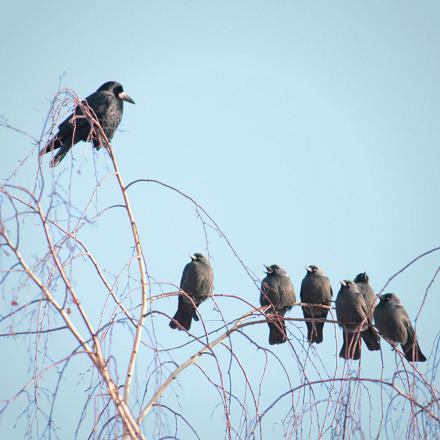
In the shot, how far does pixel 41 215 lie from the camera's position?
10.0 ft

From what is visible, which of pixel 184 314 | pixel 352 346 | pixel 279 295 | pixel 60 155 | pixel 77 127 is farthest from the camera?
pixel 184 314

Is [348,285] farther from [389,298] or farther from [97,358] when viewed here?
[97,358]

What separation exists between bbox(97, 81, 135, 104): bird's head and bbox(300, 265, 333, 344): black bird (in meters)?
2.89

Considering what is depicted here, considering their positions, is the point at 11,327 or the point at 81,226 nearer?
the point at 11,327

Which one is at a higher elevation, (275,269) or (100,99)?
(100,99)

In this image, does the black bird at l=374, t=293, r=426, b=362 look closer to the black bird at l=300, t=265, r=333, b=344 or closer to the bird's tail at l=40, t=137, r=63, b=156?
the black bird at l=300, t=265, r=333, b=344

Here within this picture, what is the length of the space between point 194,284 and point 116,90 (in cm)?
247

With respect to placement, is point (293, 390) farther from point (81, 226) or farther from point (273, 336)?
point (273, 336)

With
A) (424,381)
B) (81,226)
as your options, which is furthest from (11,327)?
(424,381)

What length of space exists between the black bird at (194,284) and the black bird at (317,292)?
1.08m

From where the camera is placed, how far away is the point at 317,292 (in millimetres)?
8094

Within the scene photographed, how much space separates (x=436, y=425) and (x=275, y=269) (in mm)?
5137

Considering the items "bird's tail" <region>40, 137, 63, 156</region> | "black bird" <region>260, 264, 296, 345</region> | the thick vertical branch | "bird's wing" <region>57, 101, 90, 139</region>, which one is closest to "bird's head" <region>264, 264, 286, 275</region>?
"black bird" <region>260, 264, 296, 345</region>

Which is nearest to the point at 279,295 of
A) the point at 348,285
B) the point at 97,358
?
the point at 348,285
